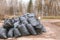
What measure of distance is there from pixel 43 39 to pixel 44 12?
1910mm

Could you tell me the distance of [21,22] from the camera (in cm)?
275

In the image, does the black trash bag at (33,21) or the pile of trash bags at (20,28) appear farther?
the black trash bag at (33,21)

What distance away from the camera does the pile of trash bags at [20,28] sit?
250 centimetres

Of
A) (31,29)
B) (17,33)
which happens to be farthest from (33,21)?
(17,33)

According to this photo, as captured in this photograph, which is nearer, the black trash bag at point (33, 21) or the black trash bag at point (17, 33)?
the black trash bag at point (17, 33)

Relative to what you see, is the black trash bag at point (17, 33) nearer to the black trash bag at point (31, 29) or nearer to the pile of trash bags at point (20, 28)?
the pile of trash bags at point (20, 28)

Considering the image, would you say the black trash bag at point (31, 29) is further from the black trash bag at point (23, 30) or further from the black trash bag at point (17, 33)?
the black trash bag at point (17, 33)

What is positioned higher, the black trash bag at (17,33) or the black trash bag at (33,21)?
the black trash bag at (33,21)

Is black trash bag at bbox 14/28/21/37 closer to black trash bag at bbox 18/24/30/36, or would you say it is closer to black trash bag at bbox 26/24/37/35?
black trash bag at bbox 18/24/30/36

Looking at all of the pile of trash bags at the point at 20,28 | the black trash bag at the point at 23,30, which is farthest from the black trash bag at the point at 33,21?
the black trash bag at the point at 23,30

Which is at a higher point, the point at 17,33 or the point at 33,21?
the point at 33,21

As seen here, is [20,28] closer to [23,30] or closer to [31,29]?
[23,30]

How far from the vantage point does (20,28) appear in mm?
2545

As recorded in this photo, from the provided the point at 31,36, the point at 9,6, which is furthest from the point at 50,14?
the point at 31,36
